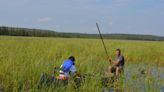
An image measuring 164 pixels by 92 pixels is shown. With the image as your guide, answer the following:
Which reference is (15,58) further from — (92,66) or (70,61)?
(92,66)

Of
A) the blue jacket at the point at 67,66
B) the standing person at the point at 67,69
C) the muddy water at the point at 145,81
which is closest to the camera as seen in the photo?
the muddy water at the point at 145,81

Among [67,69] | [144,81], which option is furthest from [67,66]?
[144,81]

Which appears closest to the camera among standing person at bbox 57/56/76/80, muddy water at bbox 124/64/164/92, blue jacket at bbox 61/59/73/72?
muddy water at bbox 124/64/164/92

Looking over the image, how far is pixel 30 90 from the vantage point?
8.99m

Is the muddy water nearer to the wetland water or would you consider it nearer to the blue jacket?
the wetland water

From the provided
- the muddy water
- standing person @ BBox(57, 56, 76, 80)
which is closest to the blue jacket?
standing person @ BBox(57, 56, 76, 80)

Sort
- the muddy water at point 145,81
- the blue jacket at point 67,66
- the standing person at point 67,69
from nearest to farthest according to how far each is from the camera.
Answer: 1. the muddy water at point 145,81
2. the standing person at point 67,69
3. the blue jacket at point 67,66

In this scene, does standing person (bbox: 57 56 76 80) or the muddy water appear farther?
standing person (bbox: 57 56 76 80)

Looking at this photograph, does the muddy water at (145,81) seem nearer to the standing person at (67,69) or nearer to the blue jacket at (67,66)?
the standing person at (67,69)

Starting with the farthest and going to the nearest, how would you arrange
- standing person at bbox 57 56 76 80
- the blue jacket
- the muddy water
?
the blue jacket
standing person at bbox 57 56 76 80
the muddy water

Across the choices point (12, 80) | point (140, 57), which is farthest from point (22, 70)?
point (140, 57)

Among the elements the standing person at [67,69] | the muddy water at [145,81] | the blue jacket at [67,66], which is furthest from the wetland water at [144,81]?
the blue jacket at [67,66]

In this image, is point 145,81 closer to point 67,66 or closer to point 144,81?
point 144,81

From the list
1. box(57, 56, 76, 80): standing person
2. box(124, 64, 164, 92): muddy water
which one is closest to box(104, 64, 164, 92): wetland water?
box(124, 64, 164, 92): muddy water
